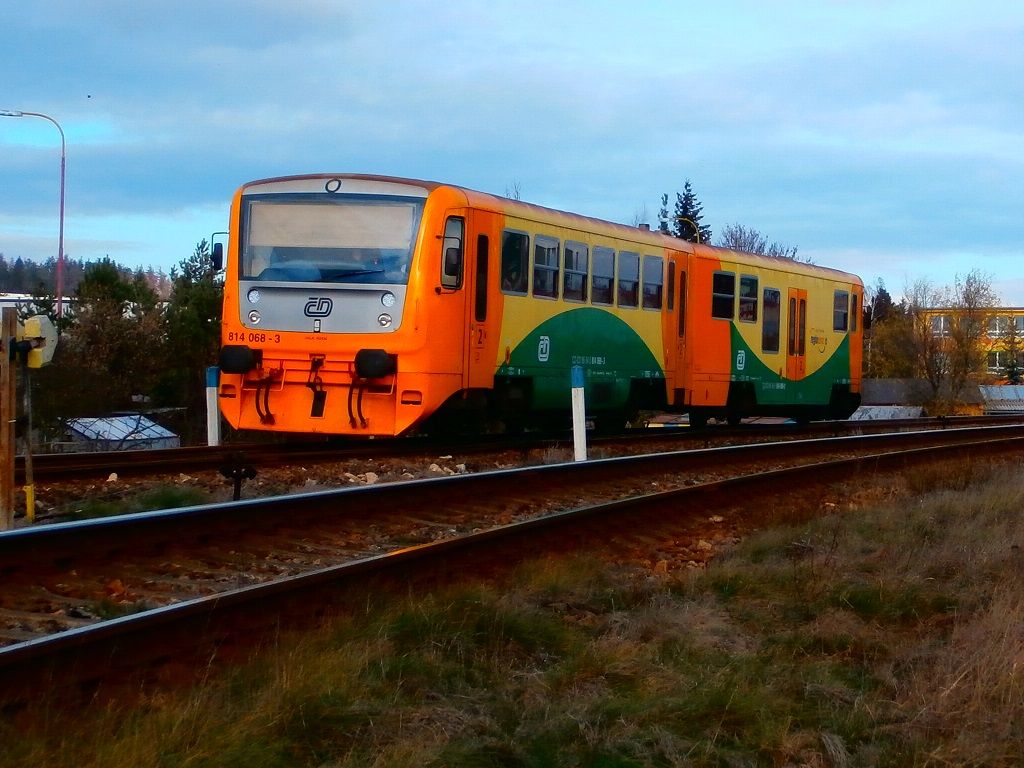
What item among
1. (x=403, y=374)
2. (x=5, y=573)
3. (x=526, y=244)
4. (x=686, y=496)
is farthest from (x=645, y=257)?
(x=5, y=573)

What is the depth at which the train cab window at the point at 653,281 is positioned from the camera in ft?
57.5

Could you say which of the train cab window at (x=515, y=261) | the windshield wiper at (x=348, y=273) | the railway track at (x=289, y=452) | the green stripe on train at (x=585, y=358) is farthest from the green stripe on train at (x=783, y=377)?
the windshield wiper at (x=348, y=273)

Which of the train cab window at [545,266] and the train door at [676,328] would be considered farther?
the train door at [676,328]

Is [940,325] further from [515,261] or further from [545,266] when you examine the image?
[515,261]

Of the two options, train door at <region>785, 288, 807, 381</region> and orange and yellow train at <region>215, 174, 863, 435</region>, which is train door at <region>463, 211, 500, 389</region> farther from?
train door at <region>785, 288, 807, 381</region>

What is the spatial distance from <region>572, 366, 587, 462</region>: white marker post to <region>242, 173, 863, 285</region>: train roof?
1975 millimetres

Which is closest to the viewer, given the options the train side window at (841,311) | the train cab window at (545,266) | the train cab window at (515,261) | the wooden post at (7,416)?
the wooden post at (7,416)

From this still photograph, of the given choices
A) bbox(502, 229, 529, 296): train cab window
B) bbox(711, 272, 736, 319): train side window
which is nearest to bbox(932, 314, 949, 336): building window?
bbox(711, 272, 736, 319): train side window

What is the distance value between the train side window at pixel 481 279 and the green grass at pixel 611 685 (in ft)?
22.2

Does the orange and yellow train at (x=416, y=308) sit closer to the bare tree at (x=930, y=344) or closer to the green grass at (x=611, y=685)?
the green grass at (x=611, y=685)

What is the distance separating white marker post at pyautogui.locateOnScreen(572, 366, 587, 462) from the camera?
13.6 m

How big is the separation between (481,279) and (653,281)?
4.53 meters

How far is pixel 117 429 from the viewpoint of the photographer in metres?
24.7

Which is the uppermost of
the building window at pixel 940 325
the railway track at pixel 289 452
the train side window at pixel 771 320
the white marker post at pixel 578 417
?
the building window at pixel 940 325
